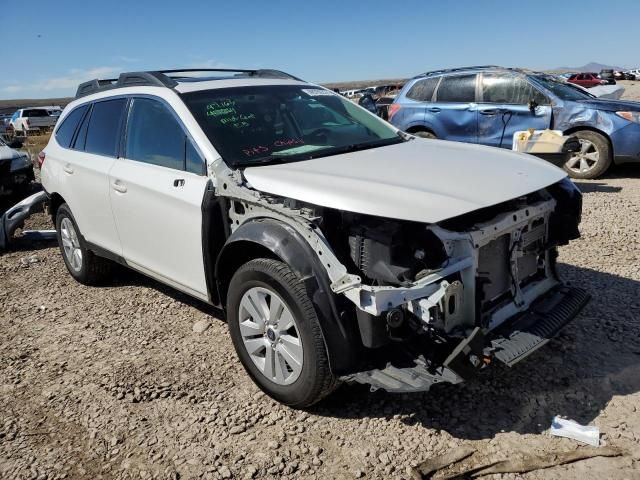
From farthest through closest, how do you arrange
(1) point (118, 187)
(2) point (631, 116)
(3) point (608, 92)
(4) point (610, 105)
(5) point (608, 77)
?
(5) point (608, 77) < (3) point (608, 92) < (4) point (610, 105) < (2) point (631, 116) < (1) point (118, 187)

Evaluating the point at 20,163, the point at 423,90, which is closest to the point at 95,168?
the point at 20,163

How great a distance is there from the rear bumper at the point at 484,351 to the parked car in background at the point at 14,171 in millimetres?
8256

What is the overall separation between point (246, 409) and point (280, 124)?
6.32 ft

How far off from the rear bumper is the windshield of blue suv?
4.90 feet

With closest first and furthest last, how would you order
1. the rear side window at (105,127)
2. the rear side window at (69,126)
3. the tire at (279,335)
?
the tire at (279,335) → the rear side window at (105,127) → the rear side window at (69,126)

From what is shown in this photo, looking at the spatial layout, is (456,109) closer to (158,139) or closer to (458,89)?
(458,89)

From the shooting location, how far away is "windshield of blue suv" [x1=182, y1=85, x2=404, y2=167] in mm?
3488

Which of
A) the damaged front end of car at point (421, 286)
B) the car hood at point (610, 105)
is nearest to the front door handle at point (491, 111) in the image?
the car hood at point (610, 105)

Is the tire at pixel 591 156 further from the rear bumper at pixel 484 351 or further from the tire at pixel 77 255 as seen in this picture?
the tire at pixel 77 255

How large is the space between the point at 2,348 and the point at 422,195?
3557 millimetres

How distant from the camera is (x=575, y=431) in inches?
109

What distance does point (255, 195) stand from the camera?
9.98ft

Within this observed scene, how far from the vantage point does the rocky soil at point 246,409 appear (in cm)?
275

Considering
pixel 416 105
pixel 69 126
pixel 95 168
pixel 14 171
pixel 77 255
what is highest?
pixel 69 126
